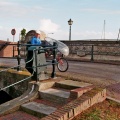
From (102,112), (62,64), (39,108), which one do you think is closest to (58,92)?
(39,108)

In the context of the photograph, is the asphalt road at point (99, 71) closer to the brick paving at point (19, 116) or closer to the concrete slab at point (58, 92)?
the concrete slab at point (58, 92)

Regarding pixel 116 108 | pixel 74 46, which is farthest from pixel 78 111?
pixel 74 46

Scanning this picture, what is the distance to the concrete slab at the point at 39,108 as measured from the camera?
5.52 meters

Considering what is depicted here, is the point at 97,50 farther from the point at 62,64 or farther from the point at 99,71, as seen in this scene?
the point at 62,64

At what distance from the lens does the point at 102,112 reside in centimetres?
513

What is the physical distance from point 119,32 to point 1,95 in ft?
70.4

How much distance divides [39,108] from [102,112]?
1.52 metres

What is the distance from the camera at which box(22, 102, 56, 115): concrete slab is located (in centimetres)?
552

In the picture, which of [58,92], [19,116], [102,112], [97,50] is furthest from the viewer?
[97,50]

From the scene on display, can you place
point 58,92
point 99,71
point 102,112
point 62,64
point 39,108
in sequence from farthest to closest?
point 99,71 < point 62,64 < point 58,92 < point 39,108 < point 102,112

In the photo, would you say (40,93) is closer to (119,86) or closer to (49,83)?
(49,83)

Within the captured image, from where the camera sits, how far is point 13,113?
5777 millimetres

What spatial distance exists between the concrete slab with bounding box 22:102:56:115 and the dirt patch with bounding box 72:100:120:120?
0.86 metres

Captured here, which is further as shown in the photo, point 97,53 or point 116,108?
point 97,53
